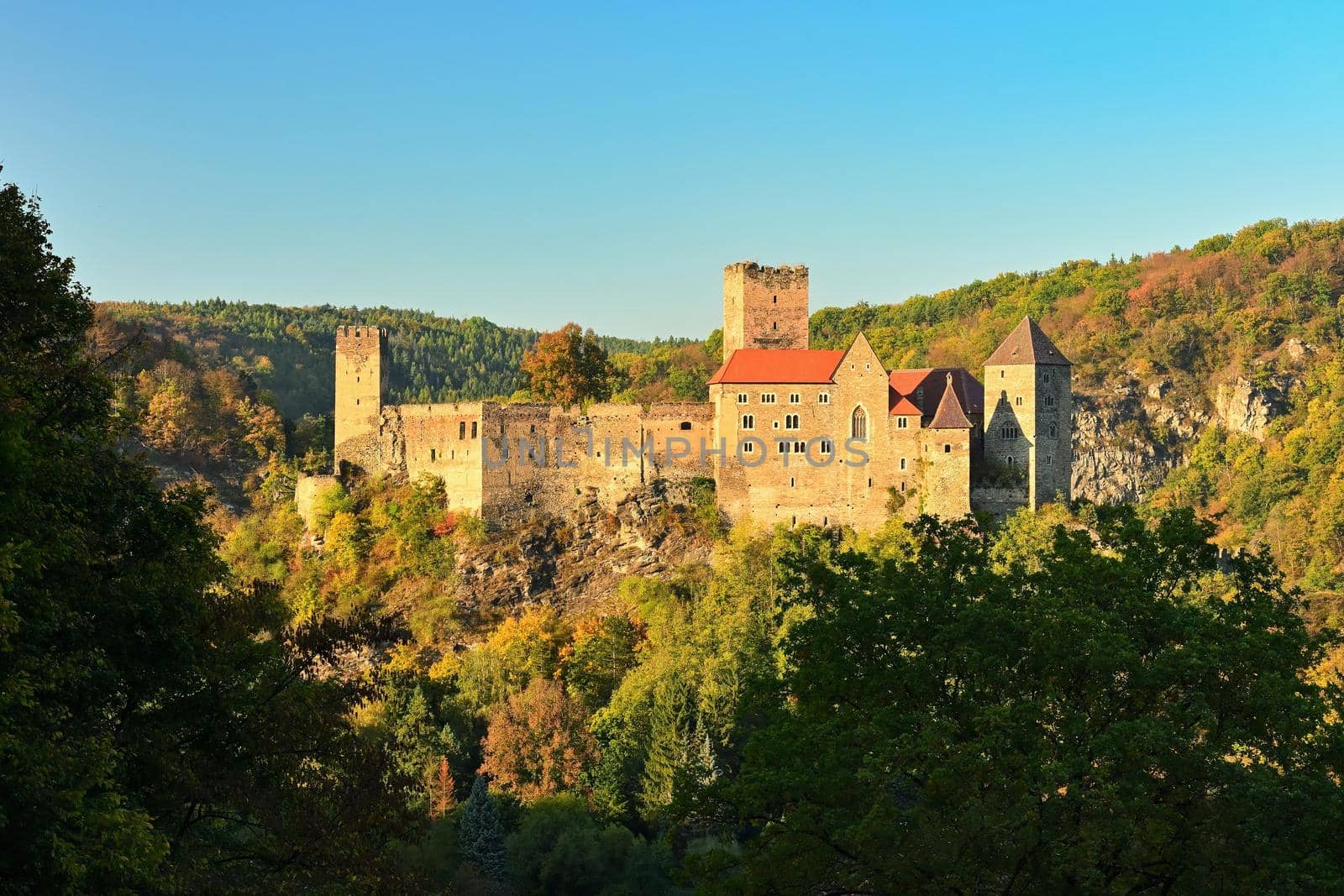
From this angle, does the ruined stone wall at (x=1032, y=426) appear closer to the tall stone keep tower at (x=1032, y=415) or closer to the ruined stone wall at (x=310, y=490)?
the tall stone keep tower at (x=1032, y=415)

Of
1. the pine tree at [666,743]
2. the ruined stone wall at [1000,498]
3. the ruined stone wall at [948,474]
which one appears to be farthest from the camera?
the ruined stone wall at [948,474]

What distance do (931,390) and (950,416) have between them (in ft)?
→ 9.66

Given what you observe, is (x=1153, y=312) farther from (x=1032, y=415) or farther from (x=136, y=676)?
(x=136, y=676)

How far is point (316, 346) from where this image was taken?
380 feet

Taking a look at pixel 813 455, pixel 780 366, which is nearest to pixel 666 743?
pixel 813 455

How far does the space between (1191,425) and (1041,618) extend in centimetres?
10322

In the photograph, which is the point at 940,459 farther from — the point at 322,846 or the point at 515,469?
the point at 322,846

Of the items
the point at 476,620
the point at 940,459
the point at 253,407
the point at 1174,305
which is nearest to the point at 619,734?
the point at 476,620

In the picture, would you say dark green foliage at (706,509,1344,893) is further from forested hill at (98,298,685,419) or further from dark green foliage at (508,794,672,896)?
forested hill at (98,298,685,419)

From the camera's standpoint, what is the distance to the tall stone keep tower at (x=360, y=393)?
2579 inches

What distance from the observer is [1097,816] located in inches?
733

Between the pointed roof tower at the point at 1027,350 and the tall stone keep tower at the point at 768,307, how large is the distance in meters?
9.70

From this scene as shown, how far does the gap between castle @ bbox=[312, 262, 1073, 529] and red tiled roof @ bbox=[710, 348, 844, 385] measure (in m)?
0.07

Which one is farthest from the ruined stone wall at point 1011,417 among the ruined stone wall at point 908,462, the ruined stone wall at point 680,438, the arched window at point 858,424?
the ruined stone wall at point 680,438
